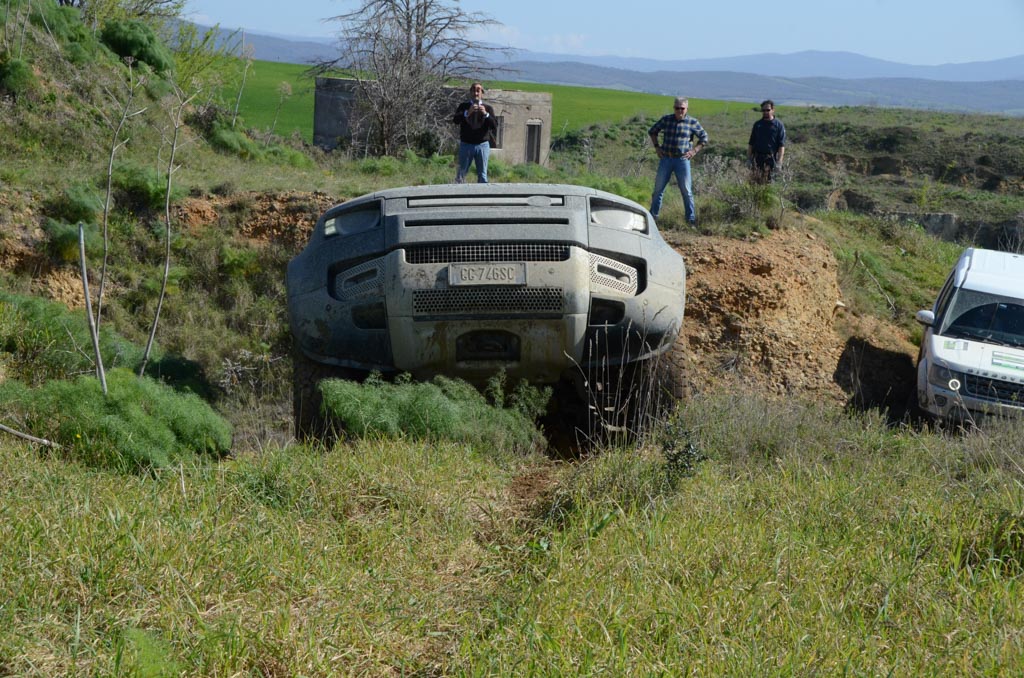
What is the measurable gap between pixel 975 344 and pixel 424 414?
6887 mm

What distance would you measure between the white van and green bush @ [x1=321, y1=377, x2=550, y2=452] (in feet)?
16.2

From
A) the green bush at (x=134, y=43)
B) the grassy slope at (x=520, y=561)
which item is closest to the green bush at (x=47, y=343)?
the grassy slope at (x=520, y=561)

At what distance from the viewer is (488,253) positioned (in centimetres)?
650

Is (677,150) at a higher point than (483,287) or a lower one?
higher

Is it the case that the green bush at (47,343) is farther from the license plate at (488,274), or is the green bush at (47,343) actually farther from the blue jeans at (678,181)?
the blue jeans at (678,181)

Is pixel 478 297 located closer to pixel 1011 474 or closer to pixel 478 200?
pixel 478 200

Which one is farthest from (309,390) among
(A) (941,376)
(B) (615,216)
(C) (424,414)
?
(A) (941,376)

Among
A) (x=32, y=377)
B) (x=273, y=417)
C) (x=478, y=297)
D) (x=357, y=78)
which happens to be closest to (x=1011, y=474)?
(x=478, y=297)

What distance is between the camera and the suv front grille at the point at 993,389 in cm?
955

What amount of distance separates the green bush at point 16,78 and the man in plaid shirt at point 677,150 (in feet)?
29.2

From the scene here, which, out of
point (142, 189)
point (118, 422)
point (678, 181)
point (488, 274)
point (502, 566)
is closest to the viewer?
point (502, 566)

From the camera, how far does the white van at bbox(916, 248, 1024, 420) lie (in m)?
9.58

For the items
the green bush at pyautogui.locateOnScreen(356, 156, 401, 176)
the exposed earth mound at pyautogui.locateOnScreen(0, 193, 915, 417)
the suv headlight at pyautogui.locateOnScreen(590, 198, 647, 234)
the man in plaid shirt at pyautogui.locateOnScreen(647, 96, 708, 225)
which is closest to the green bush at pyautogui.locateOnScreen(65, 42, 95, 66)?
the green bush at pyautogui.locateOnScreen(356, 156, 401, 176)

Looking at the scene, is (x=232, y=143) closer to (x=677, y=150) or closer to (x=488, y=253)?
(x=677, y=150)
